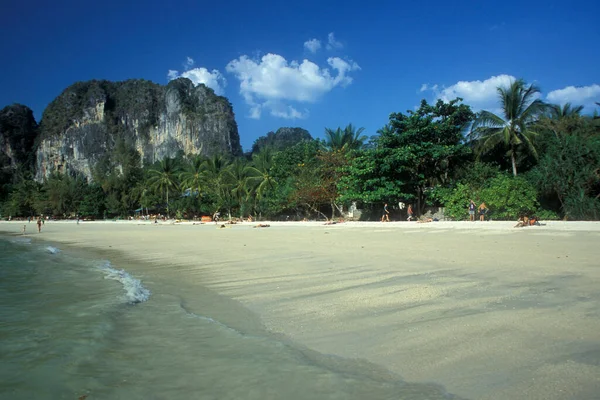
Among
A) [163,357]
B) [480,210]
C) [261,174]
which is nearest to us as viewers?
[163,357]

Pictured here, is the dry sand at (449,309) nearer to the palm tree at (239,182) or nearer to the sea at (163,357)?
the sea at (163,357)

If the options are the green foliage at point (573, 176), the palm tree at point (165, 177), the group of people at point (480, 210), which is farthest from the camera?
the palm tree at point (165, 177)

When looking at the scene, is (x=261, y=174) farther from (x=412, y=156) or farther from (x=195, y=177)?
(x=412, y=156)

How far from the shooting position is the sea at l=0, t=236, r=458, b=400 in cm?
276

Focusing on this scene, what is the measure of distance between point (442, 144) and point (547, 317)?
876 inches

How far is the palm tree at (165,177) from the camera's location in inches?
1978

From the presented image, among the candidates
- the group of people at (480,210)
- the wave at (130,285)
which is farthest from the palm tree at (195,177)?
the wave at (130,285)

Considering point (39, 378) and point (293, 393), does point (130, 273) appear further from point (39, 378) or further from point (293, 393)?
point (293, 393)

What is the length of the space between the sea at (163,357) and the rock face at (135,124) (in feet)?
359

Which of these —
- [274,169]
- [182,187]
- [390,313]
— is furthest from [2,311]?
[182,187]

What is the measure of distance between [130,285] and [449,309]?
5.28 meters

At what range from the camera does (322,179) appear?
1184 inches

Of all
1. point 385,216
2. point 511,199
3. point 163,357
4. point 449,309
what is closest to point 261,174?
point 385,216

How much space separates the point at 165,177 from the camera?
5022 cm
